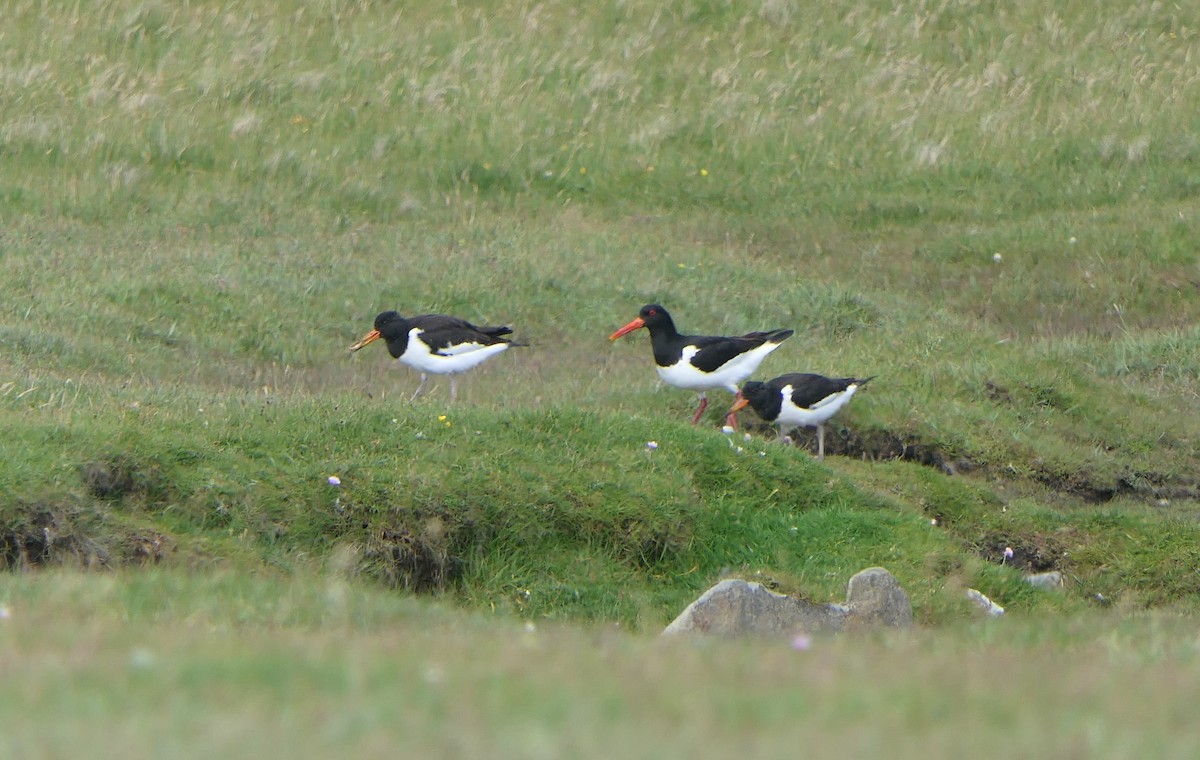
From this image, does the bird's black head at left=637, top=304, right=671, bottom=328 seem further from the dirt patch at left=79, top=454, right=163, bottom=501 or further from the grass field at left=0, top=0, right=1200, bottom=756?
the dirt patch at left=79, top=454, right=163, bottom=501

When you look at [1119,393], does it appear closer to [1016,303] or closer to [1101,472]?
[1101,472]

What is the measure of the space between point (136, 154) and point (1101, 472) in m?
13.7

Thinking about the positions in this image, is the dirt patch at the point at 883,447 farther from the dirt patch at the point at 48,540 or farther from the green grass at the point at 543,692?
the dirt patch at the point at 48,540

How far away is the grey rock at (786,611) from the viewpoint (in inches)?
352

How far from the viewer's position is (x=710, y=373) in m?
13.8

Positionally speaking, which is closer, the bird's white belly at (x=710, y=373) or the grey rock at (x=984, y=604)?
the grey rock at (x=984, y=604)

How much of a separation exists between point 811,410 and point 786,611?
430cm

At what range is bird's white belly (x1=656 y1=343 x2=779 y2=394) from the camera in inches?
546

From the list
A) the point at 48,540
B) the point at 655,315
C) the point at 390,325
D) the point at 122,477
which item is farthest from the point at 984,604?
the point at 48,540

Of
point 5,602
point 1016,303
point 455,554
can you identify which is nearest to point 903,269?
point 1016,303

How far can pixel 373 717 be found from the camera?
4.75 meters

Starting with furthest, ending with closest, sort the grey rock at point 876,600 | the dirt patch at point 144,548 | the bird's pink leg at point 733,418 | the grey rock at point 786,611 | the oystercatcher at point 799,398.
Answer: the bird's pink leg at point 733,418 → the oystercatcher at point 799,398 → the grey rock at point 876,600 → the dirt patch at point 144,548 → the grey rock at point 786,611

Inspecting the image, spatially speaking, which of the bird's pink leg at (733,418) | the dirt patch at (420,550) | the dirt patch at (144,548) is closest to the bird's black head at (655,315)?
the bird's pink leg at (733,418)

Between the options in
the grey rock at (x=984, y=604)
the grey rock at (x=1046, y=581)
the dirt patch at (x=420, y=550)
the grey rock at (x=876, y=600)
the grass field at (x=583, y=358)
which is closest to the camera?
the grass field at (x=583, y=358)
